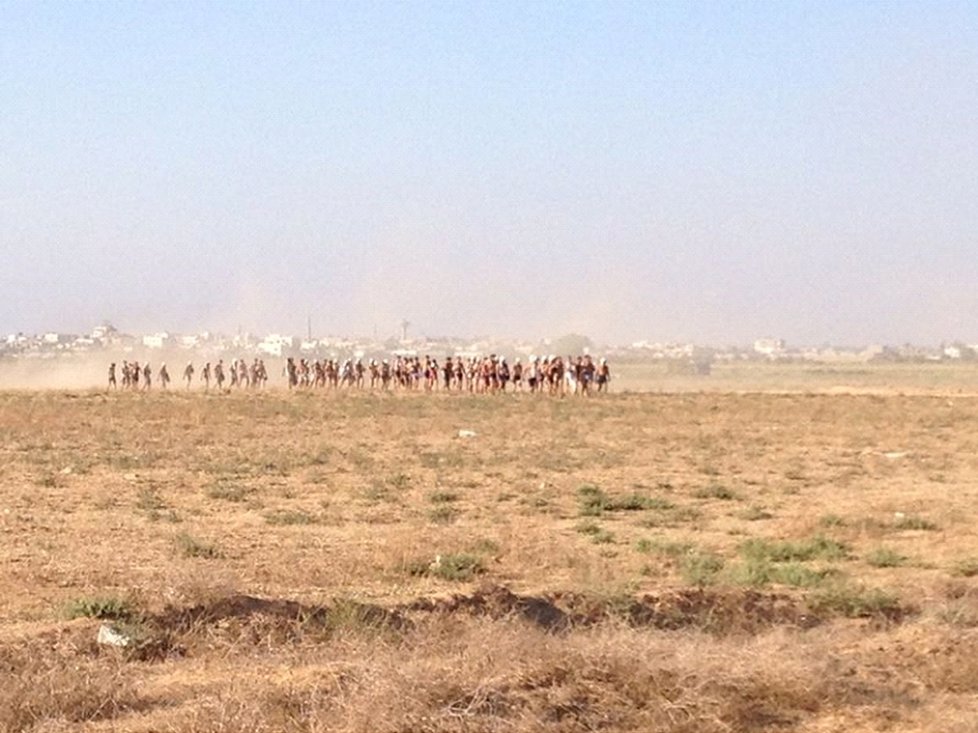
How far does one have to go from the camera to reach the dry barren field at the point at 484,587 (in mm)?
7902

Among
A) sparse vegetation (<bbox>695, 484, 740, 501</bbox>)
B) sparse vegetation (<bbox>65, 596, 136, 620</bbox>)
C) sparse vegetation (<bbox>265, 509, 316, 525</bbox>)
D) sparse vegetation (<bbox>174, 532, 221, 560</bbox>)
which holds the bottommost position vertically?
sparse vegetation (<bbox>695, 484, 740, 501</bbox>)

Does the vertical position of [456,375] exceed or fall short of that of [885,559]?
it exceeds it

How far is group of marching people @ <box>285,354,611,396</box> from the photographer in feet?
194

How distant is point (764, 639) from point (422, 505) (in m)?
10.9

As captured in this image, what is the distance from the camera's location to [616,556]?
15461mm

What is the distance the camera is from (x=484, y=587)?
12.3 metres

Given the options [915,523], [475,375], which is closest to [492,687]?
[915,523]

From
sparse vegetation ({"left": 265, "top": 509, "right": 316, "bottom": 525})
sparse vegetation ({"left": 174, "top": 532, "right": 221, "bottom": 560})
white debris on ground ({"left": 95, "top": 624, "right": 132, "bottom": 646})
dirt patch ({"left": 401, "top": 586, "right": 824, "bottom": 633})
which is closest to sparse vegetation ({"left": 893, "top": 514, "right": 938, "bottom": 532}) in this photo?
dirt patch ({"left": 401, "top": 586, "right": 824, "bottom": 633})

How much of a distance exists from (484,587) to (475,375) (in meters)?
50.5

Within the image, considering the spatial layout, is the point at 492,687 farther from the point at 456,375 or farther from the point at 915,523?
the point at 456,375

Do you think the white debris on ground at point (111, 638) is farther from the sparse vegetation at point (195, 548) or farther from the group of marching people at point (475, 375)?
the group of marching people at point (475, 375)

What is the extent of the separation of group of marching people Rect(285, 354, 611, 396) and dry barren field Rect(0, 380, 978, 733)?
27413 mm

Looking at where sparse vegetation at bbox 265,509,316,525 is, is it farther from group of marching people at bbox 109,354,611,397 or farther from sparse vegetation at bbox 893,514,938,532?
group of marching people at bbox 109,354,611,397

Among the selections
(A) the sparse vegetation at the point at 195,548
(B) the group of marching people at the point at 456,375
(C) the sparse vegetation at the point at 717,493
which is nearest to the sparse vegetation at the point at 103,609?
(A) the sparse vegetation at the point at 195,548
